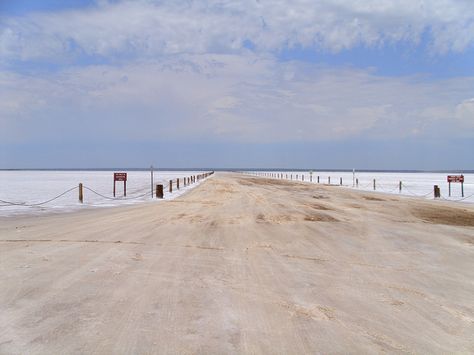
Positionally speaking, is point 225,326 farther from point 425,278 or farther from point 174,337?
point 425,278

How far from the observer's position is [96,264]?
8.16 metres

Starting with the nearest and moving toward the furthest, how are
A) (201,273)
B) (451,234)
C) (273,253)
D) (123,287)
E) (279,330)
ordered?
1. (279,330)
2. (123,287)
3. (201,273)
4. (273,253)
5. (451,234)

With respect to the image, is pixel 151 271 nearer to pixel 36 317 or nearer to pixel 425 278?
pixel 36 317

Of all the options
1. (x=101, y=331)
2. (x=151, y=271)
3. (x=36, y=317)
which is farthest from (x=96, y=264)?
(x=101, y=331)

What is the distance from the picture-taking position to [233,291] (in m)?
6.66

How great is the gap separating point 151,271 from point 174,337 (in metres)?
3.06

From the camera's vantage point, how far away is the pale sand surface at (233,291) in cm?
481

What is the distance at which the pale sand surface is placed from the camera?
189 inches

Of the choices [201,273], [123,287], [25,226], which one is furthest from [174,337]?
[25,226]

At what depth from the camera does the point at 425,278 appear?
7.86 m

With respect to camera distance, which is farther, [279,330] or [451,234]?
[451,234]

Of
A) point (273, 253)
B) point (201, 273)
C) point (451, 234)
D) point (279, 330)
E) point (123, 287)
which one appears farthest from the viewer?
point (451, 234)

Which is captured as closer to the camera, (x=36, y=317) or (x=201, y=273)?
(x=36, y=317)

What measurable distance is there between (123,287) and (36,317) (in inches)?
59.6
